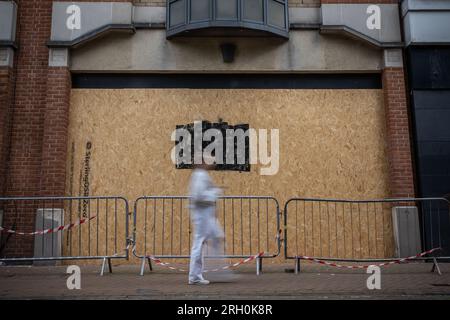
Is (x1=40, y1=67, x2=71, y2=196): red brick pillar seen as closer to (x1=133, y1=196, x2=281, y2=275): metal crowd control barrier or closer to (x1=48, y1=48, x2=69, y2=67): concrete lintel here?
(x1=48, y1=48, x2=69, y2=67): concrete lintel

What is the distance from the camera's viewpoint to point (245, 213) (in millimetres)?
10297

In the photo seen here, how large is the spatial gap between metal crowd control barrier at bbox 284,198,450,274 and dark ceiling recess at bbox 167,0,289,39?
159 inches

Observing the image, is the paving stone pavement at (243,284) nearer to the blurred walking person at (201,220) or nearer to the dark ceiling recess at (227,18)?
the blurred walking person at (201,220)

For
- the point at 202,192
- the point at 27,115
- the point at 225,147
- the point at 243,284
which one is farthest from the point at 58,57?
the point at 243,284

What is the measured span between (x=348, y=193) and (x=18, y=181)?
24.2ft

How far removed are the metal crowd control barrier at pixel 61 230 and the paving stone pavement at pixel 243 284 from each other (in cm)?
99

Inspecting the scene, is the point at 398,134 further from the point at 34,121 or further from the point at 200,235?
the point at 34,121

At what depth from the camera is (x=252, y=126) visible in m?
10.8

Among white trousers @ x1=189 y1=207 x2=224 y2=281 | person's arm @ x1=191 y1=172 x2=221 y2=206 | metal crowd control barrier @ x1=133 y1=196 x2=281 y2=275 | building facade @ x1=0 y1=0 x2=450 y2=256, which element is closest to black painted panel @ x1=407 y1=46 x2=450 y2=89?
building facade @ x1=0 y1=0 x2=450 y2=256

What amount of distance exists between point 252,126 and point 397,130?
325 cm

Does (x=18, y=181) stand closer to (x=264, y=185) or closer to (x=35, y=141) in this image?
(x=35, y=141)

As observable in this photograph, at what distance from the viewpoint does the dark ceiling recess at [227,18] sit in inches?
410

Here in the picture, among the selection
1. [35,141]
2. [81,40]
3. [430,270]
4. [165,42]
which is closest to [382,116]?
[430,270]

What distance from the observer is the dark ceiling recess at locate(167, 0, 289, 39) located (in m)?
10.4
